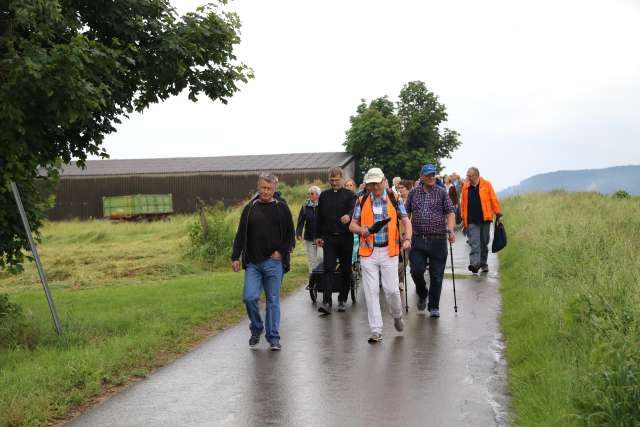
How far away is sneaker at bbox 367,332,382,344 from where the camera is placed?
8.45 meters

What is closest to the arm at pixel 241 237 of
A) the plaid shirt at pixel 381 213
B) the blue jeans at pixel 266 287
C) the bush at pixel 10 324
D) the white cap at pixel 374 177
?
the blue jeans at pixel 266 287

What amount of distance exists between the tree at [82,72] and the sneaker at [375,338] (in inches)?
159

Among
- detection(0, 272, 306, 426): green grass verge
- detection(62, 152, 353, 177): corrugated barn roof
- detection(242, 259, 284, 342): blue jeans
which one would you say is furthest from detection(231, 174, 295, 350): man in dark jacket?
detection(62, 152, 353, 177): corrugated barn roof

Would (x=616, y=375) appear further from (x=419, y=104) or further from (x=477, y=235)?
(x=419, y=104)

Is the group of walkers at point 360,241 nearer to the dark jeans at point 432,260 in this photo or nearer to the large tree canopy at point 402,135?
the dark jeans at point 432,260

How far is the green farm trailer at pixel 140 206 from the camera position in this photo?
2018 inches

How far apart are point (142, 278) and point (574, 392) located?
43.4 ft

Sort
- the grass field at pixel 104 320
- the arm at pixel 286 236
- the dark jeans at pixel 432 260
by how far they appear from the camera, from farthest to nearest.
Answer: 1. the dark jeans at pixel 432 260
2. the arm at pixel 286 236
3. the grass field at pixel 104 320

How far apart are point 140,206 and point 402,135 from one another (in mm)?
24037

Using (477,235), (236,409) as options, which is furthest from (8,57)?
(477,235)

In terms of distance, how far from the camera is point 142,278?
16938mm

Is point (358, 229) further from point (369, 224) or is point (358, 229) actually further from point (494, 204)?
point (494, 204)

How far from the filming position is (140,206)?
51.6 meters

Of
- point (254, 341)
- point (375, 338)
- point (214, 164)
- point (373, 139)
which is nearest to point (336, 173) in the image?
point (375, 338)
